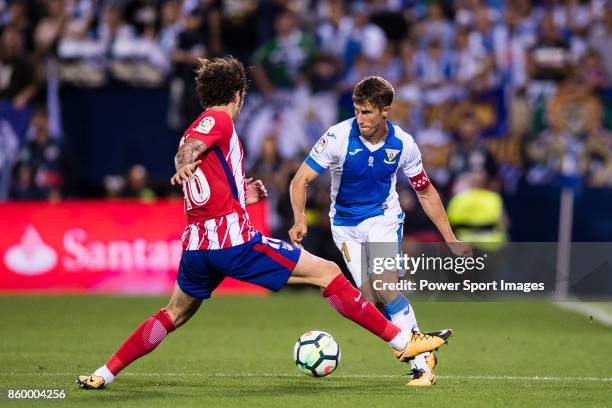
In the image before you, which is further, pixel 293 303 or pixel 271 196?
pixel 271 196

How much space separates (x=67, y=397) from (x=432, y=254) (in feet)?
14.4

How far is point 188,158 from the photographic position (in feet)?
23.9

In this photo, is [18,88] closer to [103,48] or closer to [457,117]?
[103,48]

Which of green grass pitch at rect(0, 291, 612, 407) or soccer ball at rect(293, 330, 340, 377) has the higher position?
soccer ball at rect(293, 330, 340, 377)

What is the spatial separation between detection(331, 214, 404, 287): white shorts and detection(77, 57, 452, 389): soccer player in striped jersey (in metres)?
0.77

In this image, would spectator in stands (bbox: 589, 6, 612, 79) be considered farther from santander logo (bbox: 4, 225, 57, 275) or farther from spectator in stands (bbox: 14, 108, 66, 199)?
santander logo (bbox: 4, 225, 57, 275)

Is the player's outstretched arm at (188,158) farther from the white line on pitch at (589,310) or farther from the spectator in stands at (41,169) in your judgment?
the spectator in stands at (41,169)

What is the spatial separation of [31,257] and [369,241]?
370 inches

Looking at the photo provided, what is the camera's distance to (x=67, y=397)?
7520 mm

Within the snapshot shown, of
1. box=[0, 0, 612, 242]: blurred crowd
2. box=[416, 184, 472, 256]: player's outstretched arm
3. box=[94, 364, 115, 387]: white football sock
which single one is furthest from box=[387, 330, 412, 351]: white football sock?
box=[0, 0, 612, 242]: blurred crowd

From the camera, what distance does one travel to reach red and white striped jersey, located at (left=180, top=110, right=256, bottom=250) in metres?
7.48

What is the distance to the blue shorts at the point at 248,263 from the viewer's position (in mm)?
7520

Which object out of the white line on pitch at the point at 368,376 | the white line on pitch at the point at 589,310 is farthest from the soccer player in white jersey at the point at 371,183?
the white line on pitch at the point at 589,310

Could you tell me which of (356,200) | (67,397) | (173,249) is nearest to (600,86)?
(173,249)
